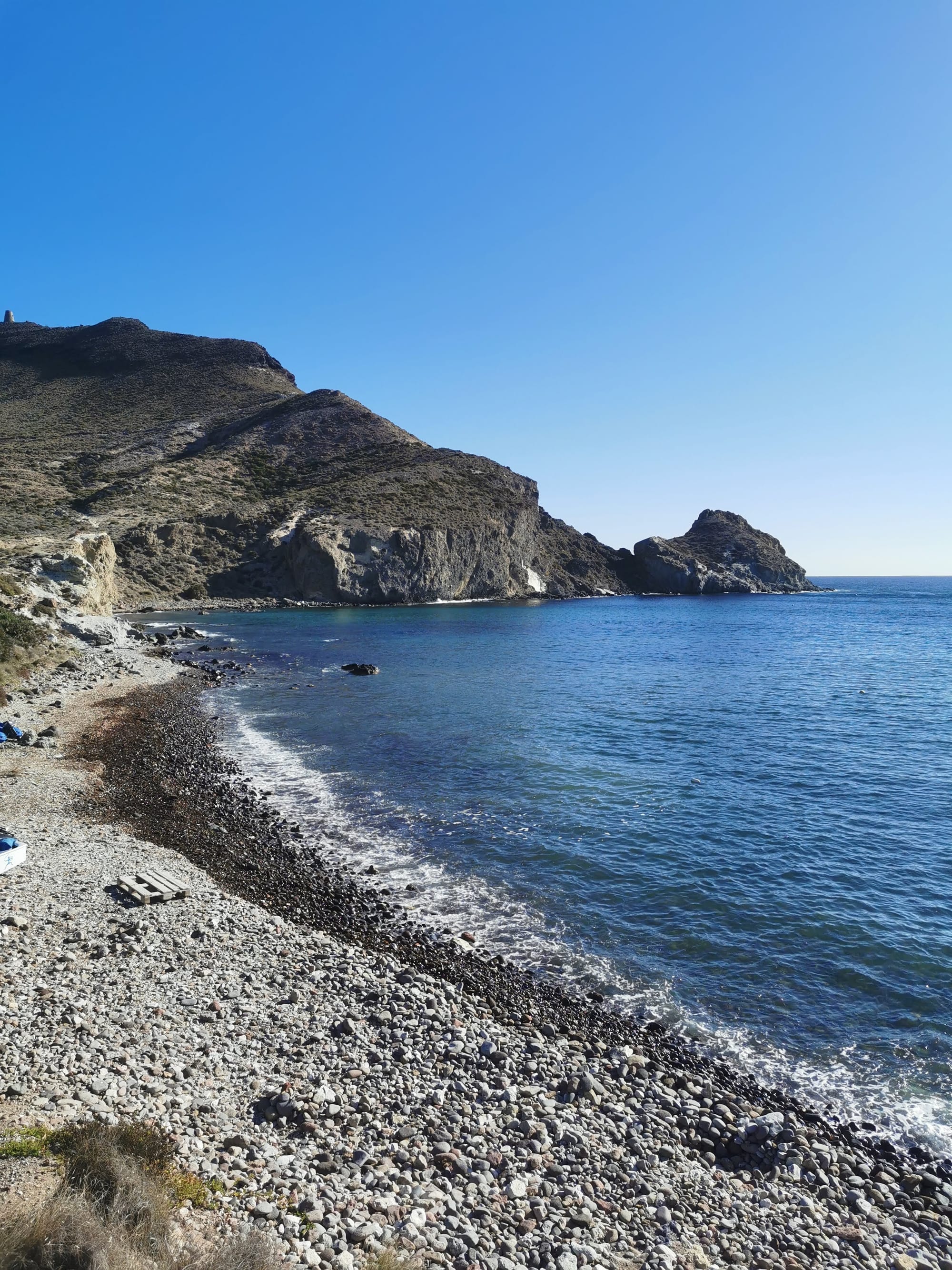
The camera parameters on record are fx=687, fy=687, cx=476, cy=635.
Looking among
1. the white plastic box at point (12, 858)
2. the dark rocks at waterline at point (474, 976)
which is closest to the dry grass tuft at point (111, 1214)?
the dark rocks at waterline at point (474, 976)

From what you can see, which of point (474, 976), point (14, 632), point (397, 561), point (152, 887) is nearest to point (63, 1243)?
point (474, 976)

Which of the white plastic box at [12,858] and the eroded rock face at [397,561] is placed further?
the eroded rock face at [397,561]

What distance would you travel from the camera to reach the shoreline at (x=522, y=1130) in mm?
6719

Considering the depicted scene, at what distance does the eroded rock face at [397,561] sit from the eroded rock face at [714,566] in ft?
188

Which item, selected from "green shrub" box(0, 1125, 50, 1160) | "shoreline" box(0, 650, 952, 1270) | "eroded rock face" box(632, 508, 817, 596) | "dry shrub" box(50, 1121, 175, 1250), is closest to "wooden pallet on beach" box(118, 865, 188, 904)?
"shoreline" box(0, 650, 952, 1270)

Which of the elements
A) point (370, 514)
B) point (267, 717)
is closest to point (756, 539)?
point (370, 514)

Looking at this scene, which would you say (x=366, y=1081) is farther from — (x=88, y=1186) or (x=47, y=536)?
(x=47, y=536)

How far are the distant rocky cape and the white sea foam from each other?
50.8 meters

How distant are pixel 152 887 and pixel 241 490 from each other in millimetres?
113437

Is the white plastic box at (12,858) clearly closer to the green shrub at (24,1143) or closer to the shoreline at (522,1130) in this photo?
the shoreline at (522,1130)

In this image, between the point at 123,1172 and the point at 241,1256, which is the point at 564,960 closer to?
the point at 241,1256

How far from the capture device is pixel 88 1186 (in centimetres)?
545

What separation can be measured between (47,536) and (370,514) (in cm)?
4671

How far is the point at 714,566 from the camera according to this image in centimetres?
18038
